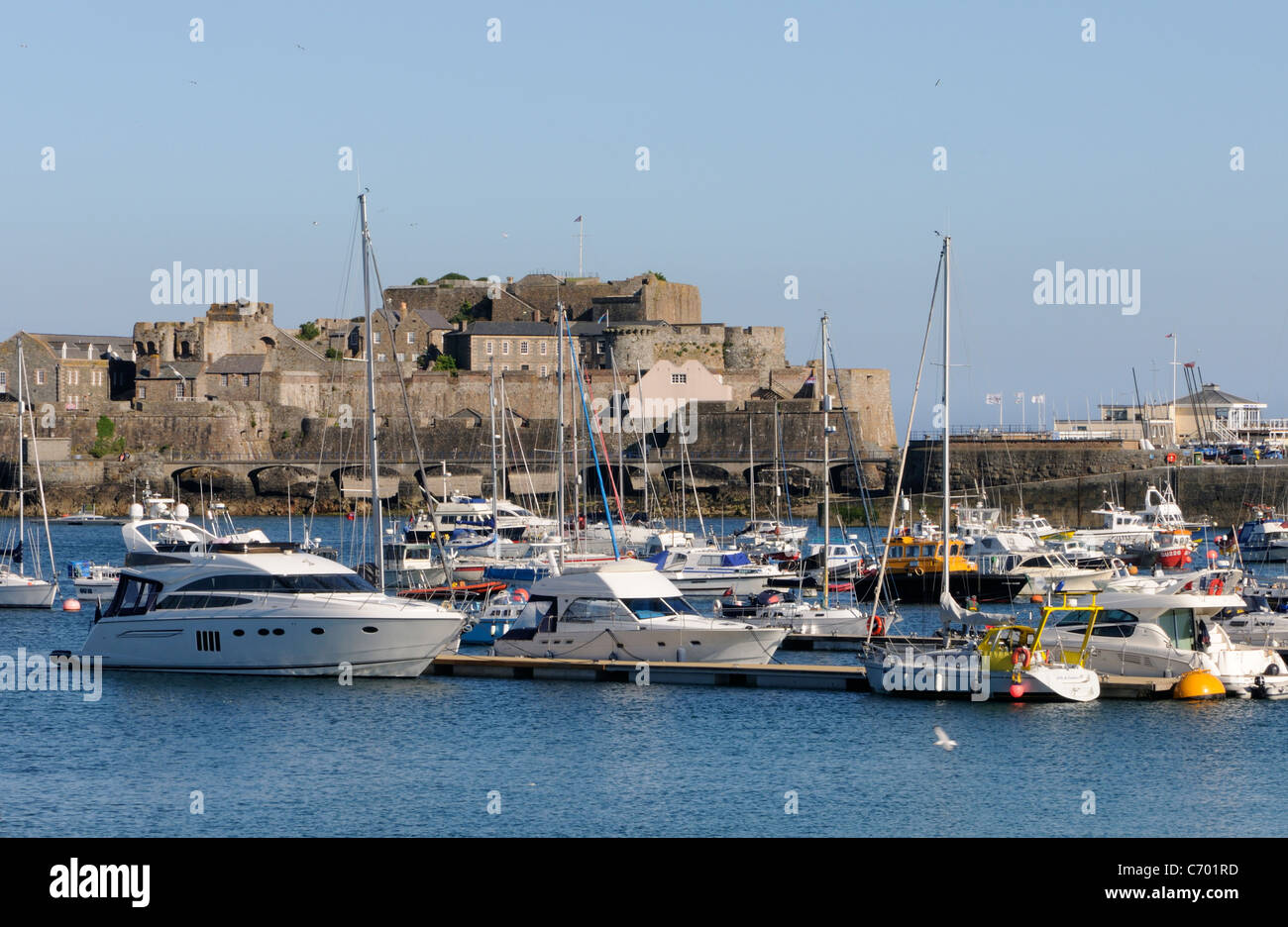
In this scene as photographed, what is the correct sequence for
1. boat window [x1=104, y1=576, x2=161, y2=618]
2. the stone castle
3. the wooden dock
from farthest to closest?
the stone castle
boat window [x1=104, y1=576, x2=161, y2=618]
the wooden dock

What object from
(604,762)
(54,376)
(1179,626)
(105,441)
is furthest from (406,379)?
(604,762)

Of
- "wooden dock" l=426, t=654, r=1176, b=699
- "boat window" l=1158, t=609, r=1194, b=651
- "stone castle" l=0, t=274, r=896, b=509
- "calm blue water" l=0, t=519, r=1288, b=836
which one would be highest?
"stone castle" l=0, t=274, r=896, b=509

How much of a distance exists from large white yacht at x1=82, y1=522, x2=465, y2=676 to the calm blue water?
0.28 meters

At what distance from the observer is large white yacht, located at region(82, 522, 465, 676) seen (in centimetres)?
2075

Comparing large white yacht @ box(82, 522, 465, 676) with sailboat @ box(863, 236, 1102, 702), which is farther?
large white yacht @ box(82, 522, 465, 676)

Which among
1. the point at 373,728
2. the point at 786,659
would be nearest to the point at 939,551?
the point at 786,659

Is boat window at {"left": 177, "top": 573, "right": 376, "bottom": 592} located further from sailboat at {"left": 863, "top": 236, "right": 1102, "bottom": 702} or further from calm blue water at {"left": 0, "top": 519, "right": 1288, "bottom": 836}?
sailboat at {"left": 863, "top": 236, "right": 1102, "bottom": 702}

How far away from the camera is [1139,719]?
18.2 metres

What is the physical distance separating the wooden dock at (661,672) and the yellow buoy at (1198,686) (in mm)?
3649

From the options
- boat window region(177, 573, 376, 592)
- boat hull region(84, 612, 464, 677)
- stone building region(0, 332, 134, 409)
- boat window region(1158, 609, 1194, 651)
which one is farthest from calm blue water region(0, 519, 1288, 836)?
stone building region(0, 332, 134, 409)

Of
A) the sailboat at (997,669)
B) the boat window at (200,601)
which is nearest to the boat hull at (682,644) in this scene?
the sailboat at (997,669)

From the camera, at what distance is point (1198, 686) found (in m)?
19.3

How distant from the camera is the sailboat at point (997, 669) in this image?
1895 cm

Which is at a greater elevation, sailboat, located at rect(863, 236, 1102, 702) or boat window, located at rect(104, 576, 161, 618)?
boat window, located at rect(104, 576, 161, 618)
